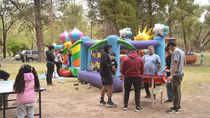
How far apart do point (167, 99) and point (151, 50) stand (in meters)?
1.63

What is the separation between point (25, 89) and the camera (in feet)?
22.6

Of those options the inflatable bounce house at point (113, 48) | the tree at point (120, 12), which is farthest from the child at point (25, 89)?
the tree at point (120, 12)

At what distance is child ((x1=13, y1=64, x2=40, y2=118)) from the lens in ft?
22.3

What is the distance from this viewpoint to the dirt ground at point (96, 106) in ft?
27.9

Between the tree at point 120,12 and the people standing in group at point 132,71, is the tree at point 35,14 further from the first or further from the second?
the people standing in group at point 132,71

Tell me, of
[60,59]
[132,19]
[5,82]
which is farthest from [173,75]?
[132,19]

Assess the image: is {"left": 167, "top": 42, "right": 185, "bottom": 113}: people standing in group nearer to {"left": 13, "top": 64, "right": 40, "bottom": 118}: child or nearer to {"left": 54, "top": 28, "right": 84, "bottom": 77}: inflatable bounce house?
{"left": 13, "top": 64, "right": 40, "bottom": 118}: child

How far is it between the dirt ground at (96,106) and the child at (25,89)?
1.42 metres

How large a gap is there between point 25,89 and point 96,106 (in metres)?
3.17

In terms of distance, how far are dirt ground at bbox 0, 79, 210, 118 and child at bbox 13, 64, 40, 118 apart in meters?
1.42

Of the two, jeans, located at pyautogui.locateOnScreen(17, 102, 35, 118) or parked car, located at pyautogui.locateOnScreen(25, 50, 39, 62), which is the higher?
parked car, located at pyautogui.locateOnScreen(25, 50, 39, 62)

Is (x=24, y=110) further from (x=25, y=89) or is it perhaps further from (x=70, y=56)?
(x=70, y=56)

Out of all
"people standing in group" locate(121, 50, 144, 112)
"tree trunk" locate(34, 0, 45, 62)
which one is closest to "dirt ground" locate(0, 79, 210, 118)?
"people standing in group" locate(121, 50, 144, 112)

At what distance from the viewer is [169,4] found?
3091 centimetres
